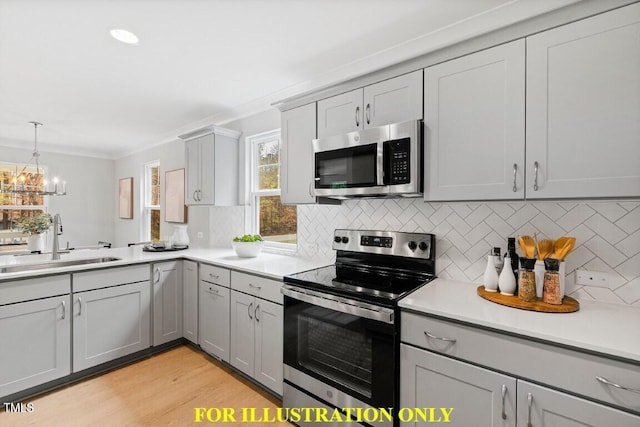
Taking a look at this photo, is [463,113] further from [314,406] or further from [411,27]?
[314,406]

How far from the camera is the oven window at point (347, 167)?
187cm

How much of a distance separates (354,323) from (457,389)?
1.78 feet

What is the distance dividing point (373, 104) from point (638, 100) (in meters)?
1.21

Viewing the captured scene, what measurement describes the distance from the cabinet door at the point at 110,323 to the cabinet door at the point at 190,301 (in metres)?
0.31

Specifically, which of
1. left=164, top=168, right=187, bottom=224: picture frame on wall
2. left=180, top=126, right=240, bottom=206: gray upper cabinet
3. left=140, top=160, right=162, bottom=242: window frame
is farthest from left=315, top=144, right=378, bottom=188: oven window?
left=140, top=160, right=162, bottom=242: window frame

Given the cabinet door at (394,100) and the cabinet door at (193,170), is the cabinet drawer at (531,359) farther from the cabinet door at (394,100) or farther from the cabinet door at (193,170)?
the cabinet door at (193,170)

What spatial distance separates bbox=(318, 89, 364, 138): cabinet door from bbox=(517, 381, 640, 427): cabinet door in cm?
162

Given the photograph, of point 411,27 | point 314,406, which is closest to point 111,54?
point 411,27

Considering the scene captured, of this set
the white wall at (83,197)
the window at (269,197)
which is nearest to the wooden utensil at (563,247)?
the window at (269,197)

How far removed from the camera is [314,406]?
1.81 m

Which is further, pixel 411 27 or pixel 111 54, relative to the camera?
pixel 111 54

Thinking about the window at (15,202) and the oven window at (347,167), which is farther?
A: the window at (15,202)

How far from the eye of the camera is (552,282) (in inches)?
55.7

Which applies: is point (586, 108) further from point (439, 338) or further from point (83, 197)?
point (83, 197)
